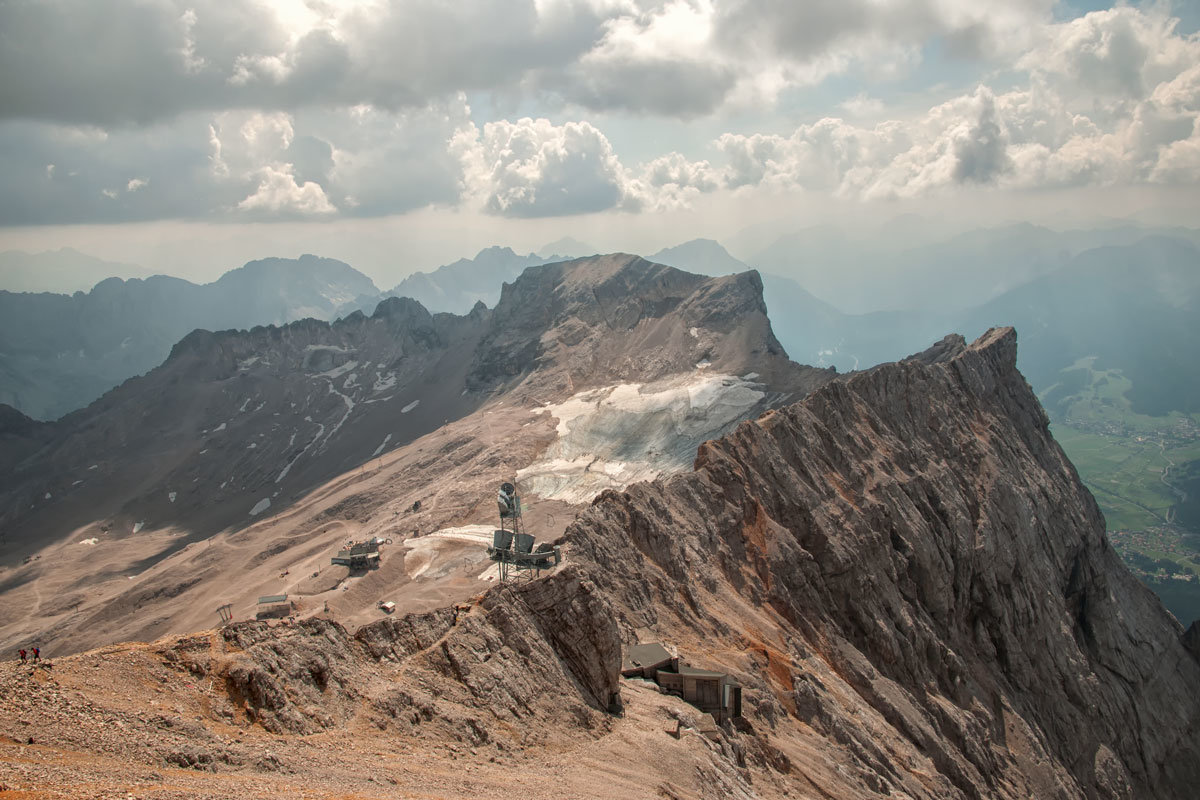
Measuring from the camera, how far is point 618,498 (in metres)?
61.4

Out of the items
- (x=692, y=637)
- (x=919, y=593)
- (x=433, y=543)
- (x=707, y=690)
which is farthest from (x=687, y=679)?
(x=433, y=543)

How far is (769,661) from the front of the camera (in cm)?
5375

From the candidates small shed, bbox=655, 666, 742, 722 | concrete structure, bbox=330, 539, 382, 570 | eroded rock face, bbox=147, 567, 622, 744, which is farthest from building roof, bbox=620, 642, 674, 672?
concrete structure, bbox=330, 539, 382, 570

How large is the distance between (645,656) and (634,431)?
123594mm

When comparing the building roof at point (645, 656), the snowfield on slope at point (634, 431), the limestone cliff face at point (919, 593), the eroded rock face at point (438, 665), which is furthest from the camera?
the snowfield on slope at point (634, 431)

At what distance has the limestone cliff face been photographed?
2160 inches

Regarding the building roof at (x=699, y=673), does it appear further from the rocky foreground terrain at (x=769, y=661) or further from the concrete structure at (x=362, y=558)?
the concrete structure at (x=362, y=558)

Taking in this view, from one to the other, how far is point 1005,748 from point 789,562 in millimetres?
24875

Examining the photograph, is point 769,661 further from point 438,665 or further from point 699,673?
point 438,665

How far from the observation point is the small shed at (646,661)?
1751 inches

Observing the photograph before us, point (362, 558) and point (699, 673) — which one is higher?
point (699, 673)

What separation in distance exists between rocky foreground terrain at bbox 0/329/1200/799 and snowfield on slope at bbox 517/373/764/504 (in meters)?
51.9

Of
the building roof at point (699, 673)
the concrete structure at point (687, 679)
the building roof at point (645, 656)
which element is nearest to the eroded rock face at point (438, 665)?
the concrete structure at point (687, 679)

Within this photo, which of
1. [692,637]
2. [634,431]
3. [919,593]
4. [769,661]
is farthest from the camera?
[634,431]
